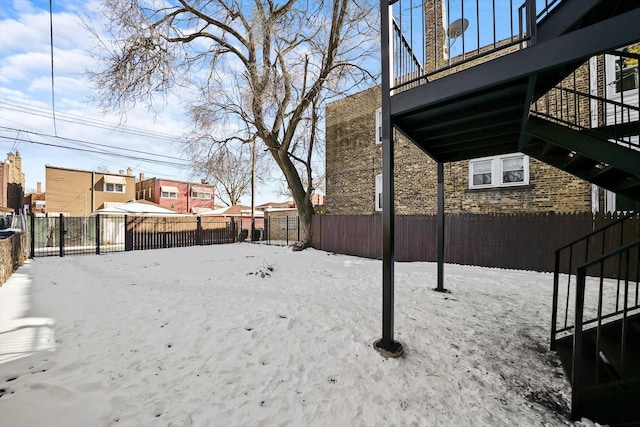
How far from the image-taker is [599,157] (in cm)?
338

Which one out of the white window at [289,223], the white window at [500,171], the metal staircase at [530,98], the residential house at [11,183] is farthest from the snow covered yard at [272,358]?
the residential house at [11,183]

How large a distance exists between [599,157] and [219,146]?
12.4 m

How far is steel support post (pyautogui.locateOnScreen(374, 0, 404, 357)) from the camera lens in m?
3.23

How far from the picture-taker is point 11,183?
23.6 m

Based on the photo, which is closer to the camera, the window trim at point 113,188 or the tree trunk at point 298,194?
the tree trunk at point 298,194

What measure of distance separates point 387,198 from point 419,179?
887cm

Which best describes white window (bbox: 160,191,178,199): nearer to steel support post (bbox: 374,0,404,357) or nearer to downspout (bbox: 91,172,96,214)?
downspout (bbox: 91,172,96,214)

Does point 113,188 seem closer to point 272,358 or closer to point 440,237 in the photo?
point 272,358

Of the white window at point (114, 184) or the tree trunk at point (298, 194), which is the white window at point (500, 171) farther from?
the white window at point (114, 184)

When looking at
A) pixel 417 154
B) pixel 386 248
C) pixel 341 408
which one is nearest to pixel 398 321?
pixel 386 248

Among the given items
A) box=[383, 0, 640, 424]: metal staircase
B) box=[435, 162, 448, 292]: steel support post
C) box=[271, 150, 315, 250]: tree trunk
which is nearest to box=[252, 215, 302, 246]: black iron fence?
box=[271, 150, 315, 250]: tree trunk

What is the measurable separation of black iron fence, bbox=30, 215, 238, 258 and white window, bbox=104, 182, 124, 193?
40.8ft

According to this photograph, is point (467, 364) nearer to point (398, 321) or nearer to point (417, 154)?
point (398, 321)

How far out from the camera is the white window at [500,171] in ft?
30.3
